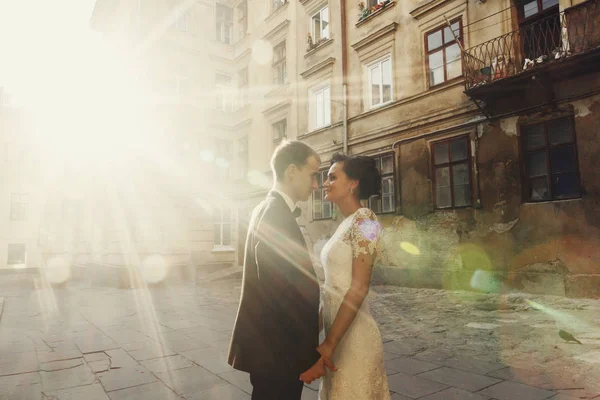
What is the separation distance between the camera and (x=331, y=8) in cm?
1478

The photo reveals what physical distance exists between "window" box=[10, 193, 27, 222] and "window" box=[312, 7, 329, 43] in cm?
2549

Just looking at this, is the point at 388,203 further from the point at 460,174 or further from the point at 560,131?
the point at 560,131

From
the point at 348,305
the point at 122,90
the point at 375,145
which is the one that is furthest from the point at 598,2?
the point at 122,90

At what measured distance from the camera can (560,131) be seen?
8453 millimetres

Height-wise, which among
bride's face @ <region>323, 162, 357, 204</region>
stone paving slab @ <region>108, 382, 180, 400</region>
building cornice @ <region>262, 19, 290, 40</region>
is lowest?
stone paving slab @ <region>108, 382, 180, 400</region>

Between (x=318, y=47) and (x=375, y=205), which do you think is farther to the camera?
(x=318, y=47)

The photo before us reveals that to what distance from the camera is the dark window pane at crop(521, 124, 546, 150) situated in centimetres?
873

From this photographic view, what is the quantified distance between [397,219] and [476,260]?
2658 mm

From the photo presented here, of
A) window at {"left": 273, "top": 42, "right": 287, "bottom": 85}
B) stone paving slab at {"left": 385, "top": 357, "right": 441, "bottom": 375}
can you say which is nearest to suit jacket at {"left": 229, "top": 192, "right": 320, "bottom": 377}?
stone paving slab at {"left": 385, "top": 357, "right": 441, "bottom": 375}

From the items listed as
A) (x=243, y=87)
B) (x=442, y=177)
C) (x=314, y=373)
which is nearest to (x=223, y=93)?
(x=243, y=87)

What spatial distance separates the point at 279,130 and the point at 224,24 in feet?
27.8

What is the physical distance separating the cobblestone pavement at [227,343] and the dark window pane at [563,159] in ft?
9.12

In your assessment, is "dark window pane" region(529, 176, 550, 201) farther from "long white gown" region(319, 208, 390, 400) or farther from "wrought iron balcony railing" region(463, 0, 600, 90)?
"long white gown" region(319, 208, 390, 400)

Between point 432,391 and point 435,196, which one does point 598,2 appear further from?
point 432,391
